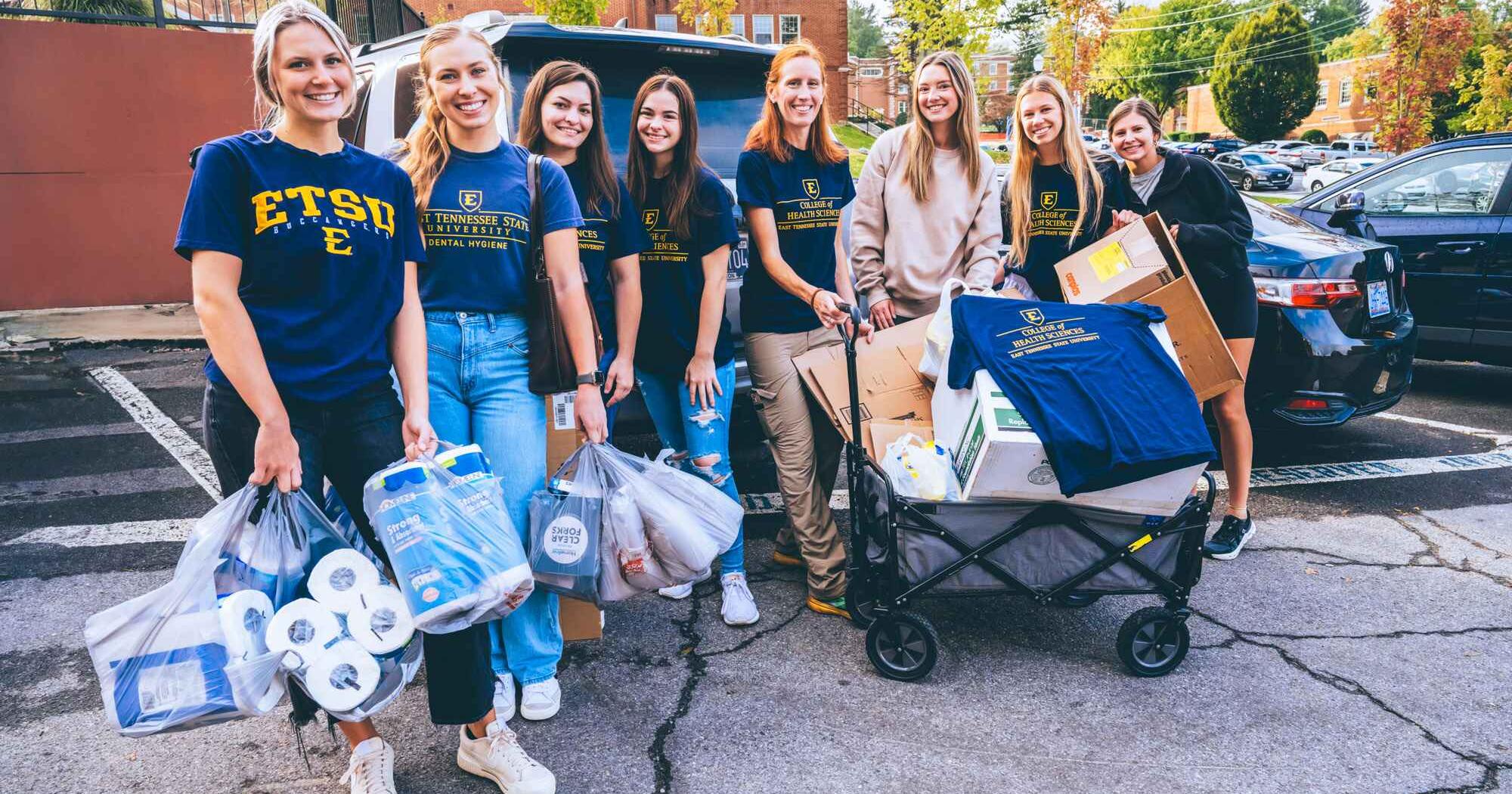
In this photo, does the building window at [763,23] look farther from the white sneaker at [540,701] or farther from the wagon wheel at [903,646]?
the white sneaker at [540,701]

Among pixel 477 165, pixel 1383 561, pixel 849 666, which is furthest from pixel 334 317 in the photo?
pixel 1383 561

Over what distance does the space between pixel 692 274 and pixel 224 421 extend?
1.67 m

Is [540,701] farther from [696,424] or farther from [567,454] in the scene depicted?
[696,424]

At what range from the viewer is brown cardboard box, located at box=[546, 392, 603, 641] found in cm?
312

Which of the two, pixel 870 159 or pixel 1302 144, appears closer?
pixel 870 159

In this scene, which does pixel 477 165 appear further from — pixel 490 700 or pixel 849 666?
pixel 849 666

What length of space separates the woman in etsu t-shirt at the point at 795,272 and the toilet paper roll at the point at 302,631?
183cm

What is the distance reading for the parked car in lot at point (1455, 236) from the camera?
6.32 metres

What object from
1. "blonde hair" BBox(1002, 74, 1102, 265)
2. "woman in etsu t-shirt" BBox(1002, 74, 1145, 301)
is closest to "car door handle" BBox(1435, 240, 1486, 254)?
"woman in etsu t-shirt" BBox(1002, 74, 1145, 301)

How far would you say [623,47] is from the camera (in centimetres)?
418

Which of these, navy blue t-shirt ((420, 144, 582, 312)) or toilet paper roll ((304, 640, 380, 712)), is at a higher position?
navy blue t-shirt ((420, 144, 582, 312))

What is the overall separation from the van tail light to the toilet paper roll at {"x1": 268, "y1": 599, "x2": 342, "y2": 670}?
4.62m

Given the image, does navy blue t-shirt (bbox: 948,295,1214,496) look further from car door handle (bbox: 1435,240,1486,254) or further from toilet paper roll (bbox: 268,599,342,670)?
car door handle (bbox: 1435,240,1486,254)

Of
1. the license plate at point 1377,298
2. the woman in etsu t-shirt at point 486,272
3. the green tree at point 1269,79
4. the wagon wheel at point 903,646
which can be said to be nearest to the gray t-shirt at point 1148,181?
the license plate at point 1377,298
